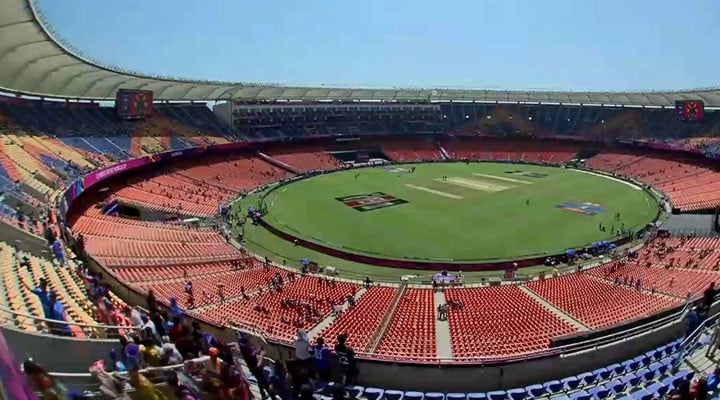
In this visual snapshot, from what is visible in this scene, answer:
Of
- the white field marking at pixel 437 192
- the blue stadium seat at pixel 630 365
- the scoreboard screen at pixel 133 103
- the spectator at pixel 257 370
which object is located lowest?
the blue stadium seat at pixel 630 365

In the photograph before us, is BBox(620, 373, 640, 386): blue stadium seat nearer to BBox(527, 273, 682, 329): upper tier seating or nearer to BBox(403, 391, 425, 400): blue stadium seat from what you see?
BBox(403, 391, 425, 400): blue stadium seat

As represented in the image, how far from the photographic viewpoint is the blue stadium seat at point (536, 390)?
42.4ft

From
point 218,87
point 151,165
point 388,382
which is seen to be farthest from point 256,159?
point 388,382

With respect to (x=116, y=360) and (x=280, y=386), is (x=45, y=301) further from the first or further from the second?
(x=280, y=386)

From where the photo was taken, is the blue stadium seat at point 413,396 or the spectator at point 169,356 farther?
the blue stadium seat at point 413,396

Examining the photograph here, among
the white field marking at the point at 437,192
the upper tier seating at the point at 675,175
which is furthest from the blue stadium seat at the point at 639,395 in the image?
the white field marking at the point at 437,192

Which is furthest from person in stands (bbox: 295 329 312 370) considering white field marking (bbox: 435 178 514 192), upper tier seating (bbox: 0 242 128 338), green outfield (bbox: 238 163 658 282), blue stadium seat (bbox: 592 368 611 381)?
white field marking (bbox: 435 178 514 192)

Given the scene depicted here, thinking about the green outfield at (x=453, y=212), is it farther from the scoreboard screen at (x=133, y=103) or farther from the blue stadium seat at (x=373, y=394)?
the blue stadium seat at (x=373, y=394)

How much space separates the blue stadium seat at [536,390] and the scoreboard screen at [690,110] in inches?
2421

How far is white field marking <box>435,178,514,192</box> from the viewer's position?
50781 millimetres

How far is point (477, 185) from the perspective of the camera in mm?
52625

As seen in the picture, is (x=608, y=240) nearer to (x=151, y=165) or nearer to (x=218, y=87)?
(x=151, y=165)

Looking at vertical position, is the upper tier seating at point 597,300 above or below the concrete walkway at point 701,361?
below

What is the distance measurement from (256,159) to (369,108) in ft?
68.6
